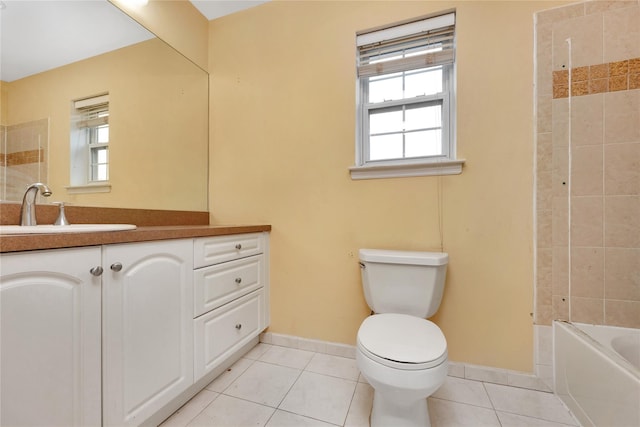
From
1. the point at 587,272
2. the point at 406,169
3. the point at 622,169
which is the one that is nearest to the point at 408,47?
the point at 406,169

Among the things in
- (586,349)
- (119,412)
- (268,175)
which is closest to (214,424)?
(119,412)

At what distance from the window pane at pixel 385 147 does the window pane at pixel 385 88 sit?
24 cm

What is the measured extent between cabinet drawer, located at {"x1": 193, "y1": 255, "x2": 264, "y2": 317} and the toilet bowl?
0.74 metres

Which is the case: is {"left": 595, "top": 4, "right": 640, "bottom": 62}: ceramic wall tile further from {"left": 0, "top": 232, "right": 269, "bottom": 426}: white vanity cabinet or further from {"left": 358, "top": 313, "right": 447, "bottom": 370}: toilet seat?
{"left": 0, "top": 232, "right": 269, "bottom": 426}: white vanity cabinet

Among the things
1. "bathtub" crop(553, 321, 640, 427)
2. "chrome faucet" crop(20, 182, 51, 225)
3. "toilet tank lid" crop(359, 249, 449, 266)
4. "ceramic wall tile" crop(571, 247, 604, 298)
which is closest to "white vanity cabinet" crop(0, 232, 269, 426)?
"chrome faucet" crop(20, 182, 51, 225)

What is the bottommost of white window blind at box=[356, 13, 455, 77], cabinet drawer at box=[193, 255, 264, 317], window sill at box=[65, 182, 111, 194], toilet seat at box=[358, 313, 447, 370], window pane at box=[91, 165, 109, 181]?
toilet seat at box=[358, 313, 447, 370]

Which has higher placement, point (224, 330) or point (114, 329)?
point (114, 329)

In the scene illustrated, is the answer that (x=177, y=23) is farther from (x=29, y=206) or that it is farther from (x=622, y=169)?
(x=622, y=169)

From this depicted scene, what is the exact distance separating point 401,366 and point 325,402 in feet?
1.88

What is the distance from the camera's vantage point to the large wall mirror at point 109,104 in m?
1.00

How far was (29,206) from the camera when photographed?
96 cm

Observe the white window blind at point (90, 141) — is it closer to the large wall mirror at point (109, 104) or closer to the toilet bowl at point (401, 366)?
the large wall mirror at point (109, 104)

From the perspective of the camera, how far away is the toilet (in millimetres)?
830

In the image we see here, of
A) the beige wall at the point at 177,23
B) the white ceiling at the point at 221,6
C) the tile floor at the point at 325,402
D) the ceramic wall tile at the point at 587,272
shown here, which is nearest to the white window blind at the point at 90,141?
the beige wall at the point at 177,23
